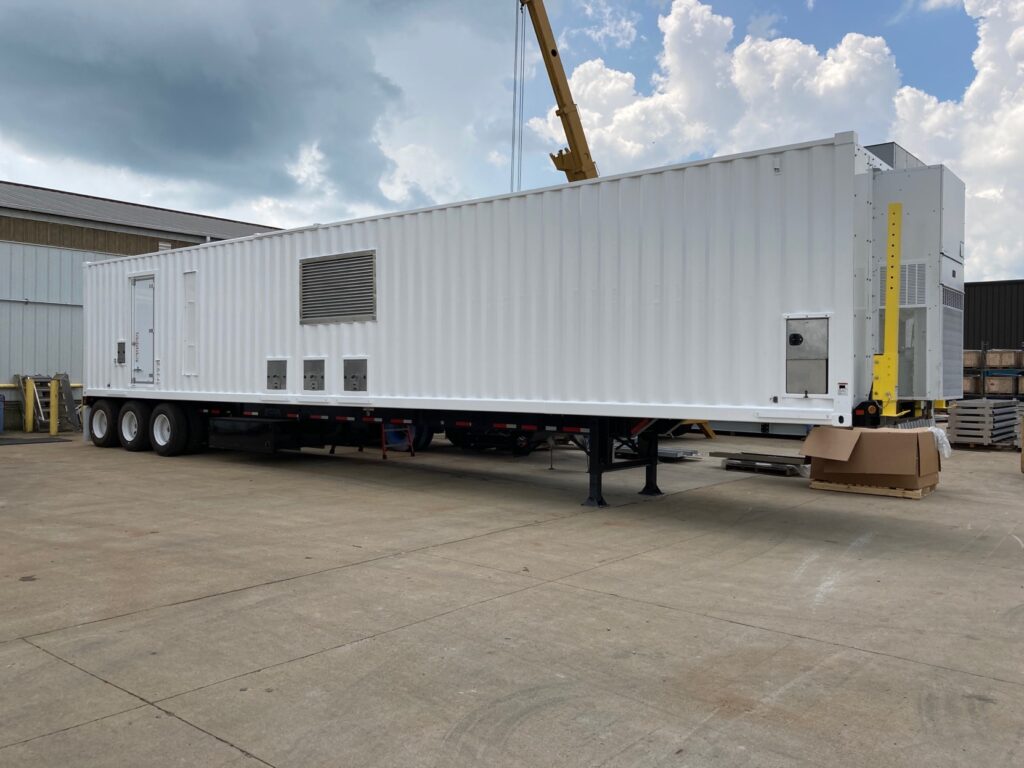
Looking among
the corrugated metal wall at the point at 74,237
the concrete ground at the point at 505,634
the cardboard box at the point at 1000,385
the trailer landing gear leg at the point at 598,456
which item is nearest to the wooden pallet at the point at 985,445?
the cardboard box at the point at 1000,385

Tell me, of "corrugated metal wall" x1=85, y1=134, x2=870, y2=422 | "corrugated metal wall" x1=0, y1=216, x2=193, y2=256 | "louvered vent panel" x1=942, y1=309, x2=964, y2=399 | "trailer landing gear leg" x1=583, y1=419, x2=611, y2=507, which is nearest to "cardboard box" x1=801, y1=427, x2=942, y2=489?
"louvered vent panel" x1=942, y1=309, x2=964, y2=399

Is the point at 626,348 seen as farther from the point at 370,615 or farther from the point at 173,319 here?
the point at 173,319

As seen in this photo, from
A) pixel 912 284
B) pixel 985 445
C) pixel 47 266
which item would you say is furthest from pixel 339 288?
pixel 47 266

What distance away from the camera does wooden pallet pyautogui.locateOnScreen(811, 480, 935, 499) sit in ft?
34.3

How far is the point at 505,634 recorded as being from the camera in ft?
15.9

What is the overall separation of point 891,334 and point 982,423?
1173 cm

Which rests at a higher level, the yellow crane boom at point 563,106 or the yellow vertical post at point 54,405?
the yellow crane boom at point 563,106

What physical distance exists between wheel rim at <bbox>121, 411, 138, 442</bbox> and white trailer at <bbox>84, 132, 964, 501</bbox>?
11.6ft

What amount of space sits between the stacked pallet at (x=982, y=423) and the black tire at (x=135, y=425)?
54.9 ft

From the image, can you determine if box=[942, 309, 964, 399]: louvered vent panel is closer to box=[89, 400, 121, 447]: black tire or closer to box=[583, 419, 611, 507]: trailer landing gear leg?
box=[583, 419, 611, 507]: trailer landing gear leg

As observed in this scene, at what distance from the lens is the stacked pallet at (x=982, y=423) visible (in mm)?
17203

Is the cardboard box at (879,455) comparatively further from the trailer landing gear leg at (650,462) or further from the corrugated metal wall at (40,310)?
the corrugated metal wall at (40,310)

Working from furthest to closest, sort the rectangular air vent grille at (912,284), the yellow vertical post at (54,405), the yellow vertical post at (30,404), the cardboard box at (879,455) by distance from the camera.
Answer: the yellow vertical post at (30,404) < the yellow vertical post at (54,405) < the cardboard box at (879,455) < the rectangular air vent grille at (912,284)

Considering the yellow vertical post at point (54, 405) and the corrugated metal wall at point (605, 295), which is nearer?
the corrugated metal wall at point (605, 295)
